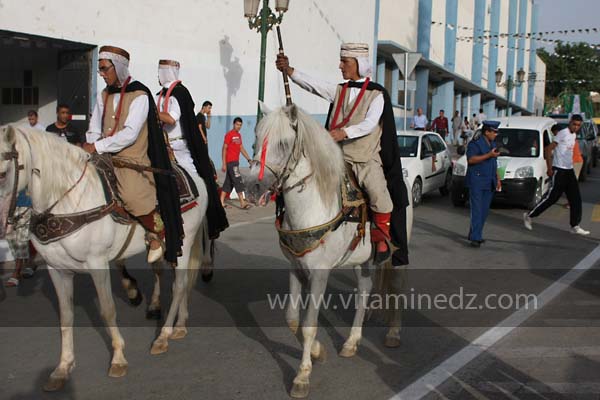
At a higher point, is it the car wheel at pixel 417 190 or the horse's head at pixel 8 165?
the horse's head at pixel 8 165

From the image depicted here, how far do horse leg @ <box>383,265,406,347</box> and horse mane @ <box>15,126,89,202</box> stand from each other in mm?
2825

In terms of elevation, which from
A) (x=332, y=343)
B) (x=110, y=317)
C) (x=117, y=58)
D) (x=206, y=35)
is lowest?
(x=332, y=343)

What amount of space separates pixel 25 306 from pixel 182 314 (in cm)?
196

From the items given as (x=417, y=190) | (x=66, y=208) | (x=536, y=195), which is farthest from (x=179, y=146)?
(x=536, y=195)

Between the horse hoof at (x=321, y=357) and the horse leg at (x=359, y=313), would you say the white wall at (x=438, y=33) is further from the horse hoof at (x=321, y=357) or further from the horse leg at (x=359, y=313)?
the horse hoof at (x=321, y=357)

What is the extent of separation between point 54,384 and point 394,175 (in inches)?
119

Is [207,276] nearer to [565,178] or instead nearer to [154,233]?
[154,233]

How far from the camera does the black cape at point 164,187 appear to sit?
5.37m

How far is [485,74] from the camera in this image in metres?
53.7

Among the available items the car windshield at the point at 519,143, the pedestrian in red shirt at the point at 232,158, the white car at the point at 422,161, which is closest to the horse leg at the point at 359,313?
the pedestrian in red shirt at the point at 232,158

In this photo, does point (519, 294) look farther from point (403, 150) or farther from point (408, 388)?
point (403, 150)

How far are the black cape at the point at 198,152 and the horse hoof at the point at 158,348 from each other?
1.58m

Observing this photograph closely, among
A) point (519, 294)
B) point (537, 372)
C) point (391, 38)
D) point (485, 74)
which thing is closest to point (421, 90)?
point (391, 38)

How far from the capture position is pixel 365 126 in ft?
16.4
